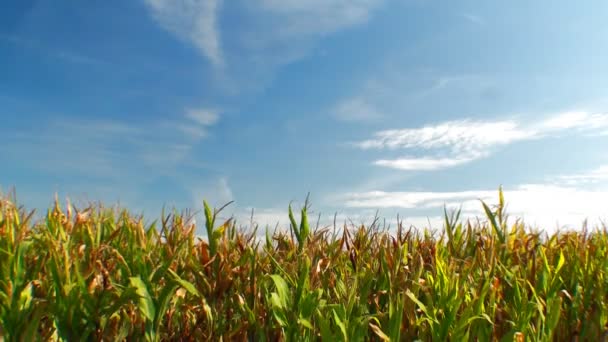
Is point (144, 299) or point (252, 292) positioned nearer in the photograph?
point (144, 299)

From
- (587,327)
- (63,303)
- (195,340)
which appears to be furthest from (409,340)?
(63,303)

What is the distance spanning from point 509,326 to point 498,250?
3.10ft

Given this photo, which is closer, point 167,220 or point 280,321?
point 280,321

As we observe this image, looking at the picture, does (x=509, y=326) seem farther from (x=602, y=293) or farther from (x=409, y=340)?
(x=602, y=293)

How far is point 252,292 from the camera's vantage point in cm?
334

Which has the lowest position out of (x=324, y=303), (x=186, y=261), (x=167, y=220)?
(x=324, y=303)

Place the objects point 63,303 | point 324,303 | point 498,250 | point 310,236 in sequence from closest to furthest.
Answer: point 63,303 → point 324,303 → point 310,236 → point 498,250

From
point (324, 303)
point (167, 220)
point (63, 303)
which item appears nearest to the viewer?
point (63, 303)

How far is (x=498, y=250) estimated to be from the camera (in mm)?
4336

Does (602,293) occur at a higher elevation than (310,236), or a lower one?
lower

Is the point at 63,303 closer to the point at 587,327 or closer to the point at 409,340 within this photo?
the point at 409,340

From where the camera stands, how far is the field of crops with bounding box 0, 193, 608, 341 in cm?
289

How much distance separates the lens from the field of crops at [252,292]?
2.89 metres

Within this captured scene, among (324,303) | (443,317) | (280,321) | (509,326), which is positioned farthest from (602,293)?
(280,321)
